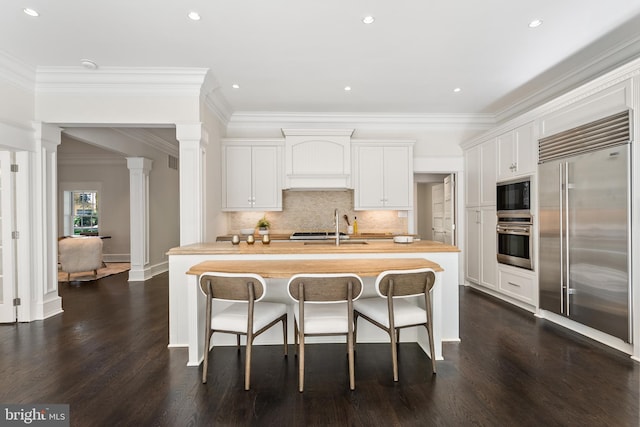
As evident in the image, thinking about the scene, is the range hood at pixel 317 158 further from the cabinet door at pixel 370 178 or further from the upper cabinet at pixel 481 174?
the upper cabinet at pixel 481 174

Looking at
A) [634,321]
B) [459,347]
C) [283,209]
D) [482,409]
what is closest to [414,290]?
[482,409]

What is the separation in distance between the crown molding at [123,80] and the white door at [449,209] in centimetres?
418

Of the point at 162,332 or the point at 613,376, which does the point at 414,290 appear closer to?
Answer: the point at 613,376

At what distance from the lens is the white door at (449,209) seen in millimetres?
5391

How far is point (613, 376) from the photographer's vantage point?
2.32 meters

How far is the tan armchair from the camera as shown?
580 centimetres

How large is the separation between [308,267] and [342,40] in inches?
84.9

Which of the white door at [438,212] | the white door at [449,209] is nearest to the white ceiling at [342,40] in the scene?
the white door at [449,209]

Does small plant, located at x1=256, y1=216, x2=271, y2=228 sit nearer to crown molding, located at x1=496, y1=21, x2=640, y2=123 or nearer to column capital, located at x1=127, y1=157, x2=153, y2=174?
column capital, located at x1=127, y1=157, x2=153, y2=174

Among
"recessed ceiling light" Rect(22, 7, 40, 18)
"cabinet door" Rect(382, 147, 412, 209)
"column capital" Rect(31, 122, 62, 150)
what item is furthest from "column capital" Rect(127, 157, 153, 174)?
"cabinet door" Rect(382, 147, 412, 209)

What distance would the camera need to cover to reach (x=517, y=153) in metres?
3.98

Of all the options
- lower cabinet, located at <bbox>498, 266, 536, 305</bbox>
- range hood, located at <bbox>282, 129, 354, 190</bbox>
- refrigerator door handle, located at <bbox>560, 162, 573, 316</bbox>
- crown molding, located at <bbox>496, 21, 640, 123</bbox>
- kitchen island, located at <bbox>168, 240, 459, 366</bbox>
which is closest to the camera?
kitchen island, located at <bbox>168, 240, 459, 366</bbox>

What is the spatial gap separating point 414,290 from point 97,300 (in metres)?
4.57

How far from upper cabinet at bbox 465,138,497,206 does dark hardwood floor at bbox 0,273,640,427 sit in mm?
1934
